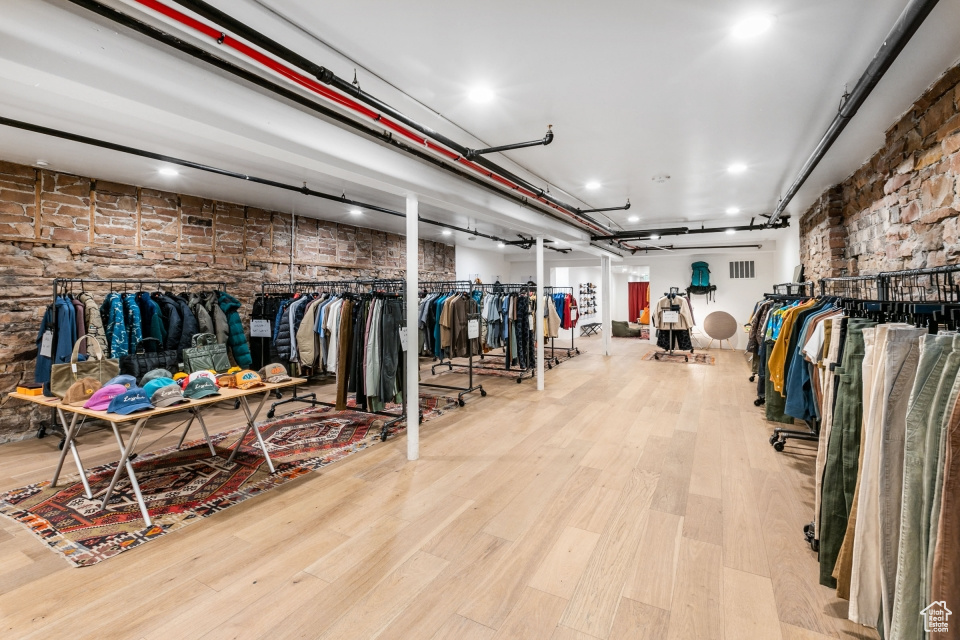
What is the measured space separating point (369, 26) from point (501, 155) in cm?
197

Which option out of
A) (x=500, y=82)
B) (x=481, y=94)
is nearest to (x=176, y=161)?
(x=481, y=94)

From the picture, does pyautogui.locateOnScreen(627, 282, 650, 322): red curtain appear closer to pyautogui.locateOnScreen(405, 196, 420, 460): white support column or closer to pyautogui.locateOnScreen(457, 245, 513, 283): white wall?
pyautogui.locateOnScreen(457, 245, 513, 283): white wall

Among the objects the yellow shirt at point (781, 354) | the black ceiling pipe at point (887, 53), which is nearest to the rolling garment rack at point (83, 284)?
the yellow shirt at point (781, 354)

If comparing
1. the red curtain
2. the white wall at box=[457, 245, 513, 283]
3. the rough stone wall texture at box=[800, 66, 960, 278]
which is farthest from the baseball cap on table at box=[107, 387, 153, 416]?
the red curtain

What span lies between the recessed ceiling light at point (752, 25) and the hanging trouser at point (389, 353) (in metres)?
3.06

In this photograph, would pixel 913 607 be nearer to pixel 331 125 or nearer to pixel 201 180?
pixel 331 125

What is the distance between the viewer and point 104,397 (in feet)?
8.13

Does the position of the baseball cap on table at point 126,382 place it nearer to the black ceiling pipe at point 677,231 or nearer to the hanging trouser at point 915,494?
the hanging trouser at point 915,494

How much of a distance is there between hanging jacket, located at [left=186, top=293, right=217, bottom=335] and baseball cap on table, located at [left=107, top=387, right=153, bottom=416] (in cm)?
294

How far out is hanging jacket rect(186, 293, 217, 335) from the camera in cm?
506

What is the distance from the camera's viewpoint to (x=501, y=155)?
12.7 ft

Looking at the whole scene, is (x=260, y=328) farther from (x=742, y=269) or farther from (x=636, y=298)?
(x=636, y=298)

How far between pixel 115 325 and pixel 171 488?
239 cm

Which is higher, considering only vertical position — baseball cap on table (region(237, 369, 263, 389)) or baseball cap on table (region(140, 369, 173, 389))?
baseball cap on table (region(140, 369, 173, 389))
